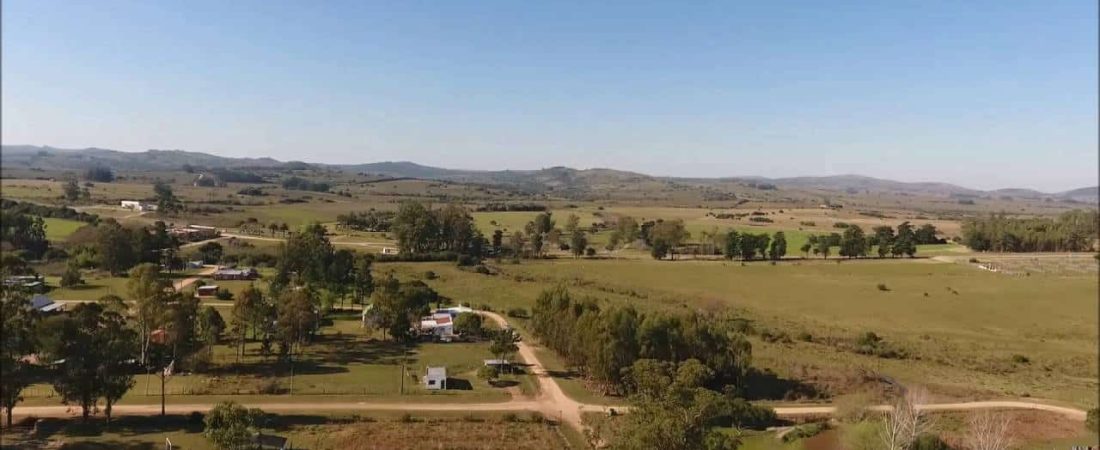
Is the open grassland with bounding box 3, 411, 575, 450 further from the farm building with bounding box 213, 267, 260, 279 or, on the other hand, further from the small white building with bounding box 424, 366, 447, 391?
the farm building with bounding box 213, 267, 260, 279

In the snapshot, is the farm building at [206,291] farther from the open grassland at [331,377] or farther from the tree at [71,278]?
the open grassland at [331,377]

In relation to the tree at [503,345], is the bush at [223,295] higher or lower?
lower

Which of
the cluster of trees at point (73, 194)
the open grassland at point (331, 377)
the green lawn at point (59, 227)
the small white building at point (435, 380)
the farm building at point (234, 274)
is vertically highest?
the cluster of trees at point (73, 194)

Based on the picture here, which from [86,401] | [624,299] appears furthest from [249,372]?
[624,299]

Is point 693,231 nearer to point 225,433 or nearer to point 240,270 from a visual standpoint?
point 240,270

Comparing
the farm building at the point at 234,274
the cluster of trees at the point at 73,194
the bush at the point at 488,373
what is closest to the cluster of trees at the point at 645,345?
the bush at the point at 488,373

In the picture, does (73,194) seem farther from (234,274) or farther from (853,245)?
(853,245)

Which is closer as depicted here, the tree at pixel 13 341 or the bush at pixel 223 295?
the tree at pixel 13 341

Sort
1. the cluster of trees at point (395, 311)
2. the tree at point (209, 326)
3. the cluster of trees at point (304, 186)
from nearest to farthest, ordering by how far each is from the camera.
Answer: the tree at point (209, 326)
the cluster of trees at point (395, 311)
the cluster of trees at point (304, 186)
